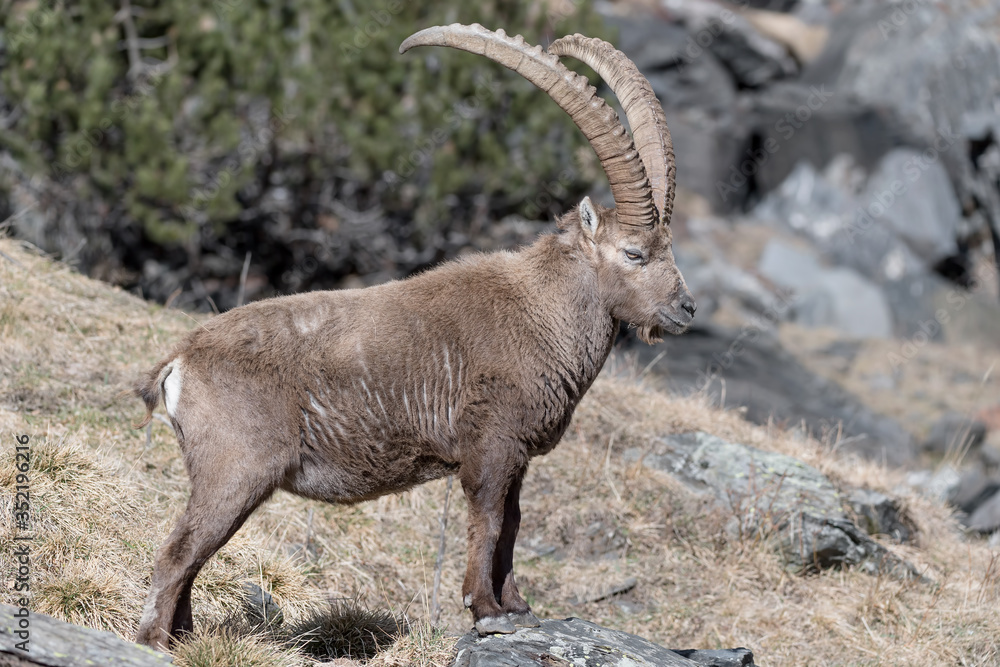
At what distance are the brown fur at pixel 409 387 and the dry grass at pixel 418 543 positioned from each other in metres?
0.88

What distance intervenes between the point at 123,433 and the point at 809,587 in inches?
230

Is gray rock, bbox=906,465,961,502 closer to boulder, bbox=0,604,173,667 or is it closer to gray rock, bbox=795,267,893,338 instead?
boulder, bbox=0,604,173,667

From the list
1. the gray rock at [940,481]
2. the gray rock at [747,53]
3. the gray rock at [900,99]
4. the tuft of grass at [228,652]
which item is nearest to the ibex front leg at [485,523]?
the tuft of grass at [228,652]

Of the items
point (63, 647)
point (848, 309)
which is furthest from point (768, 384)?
point (63, 647)

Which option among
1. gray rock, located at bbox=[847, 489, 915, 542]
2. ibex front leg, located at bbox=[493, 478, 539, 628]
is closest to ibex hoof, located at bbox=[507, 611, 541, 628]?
ibex front leg, located at bbox=[493, 478, 539, 628]

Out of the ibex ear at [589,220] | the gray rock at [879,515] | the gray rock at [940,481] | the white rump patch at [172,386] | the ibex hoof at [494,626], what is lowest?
the gray rock at [940,481]

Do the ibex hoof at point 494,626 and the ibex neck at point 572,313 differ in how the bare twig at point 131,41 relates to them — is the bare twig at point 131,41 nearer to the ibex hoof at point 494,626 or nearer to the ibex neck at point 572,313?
the ibex neck at point 572,313

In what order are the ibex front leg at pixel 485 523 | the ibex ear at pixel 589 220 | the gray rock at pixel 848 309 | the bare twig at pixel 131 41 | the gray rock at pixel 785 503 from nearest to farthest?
the ibex front leg at pixel 485 523 → the ibex ear at pixel 589 220 → the gray rock at pixel 785 503 → the bare twig at pixel 131 41 → the gray rock at pixel 848 309

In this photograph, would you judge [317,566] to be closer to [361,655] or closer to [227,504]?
[361,655]

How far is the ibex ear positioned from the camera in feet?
19.0

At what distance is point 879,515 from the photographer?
29.9 ft

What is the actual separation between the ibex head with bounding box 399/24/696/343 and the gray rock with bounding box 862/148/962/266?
89.9 feet

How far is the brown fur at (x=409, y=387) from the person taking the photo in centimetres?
493

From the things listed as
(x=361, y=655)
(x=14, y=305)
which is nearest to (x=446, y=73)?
(x=14, y=305)
